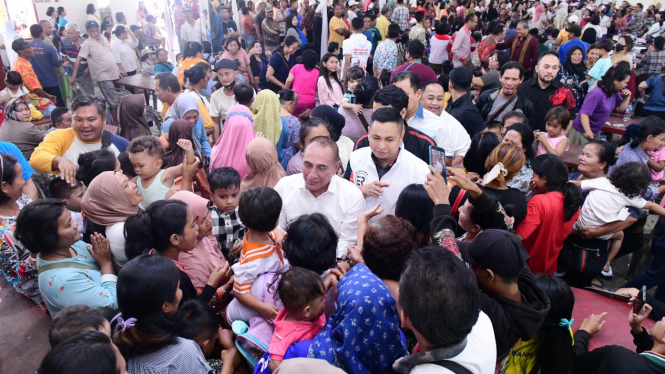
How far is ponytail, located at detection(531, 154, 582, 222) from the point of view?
2.43 metres

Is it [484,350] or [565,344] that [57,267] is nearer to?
[484,350]

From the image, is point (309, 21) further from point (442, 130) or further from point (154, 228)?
point (154, 228)

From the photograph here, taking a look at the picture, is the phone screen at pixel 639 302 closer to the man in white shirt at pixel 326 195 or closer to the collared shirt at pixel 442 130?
the man in white shirt at pixel 326 195

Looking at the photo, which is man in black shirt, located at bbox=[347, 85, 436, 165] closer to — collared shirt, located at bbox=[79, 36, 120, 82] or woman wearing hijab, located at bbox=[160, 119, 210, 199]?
woman wearing hijab, located at bbox=[160, 119, 210, 199]

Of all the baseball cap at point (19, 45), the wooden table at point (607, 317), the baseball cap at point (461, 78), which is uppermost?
the baseball cap at point (461, 78)

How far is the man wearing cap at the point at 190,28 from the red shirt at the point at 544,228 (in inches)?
316

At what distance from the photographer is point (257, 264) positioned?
184 centimetres

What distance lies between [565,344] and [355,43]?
561 centimetres

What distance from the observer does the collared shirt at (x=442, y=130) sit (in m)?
3.40

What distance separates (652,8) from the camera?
1407cm

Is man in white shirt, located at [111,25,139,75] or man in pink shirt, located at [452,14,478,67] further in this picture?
man in white shirt, located at [111,25,139,75]

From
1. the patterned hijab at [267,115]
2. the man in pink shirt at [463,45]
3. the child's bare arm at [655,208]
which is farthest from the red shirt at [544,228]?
the man in pink shirt at [463,45]

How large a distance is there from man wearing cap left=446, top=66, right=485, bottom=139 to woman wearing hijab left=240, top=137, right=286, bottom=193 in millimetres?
2054

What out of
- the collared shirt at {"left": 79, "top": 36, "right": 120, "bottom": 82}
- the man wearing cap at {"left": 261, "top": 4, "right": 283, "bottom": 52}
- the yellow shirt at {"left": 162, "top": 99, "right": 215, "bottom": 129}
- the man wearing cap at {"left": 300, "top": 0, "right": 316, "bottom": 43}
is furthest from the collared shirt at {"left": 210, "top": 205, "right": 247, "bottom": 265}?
the man wearing cap at {"left": 300, "top": 0, "right": 316, "bottom": 43}
